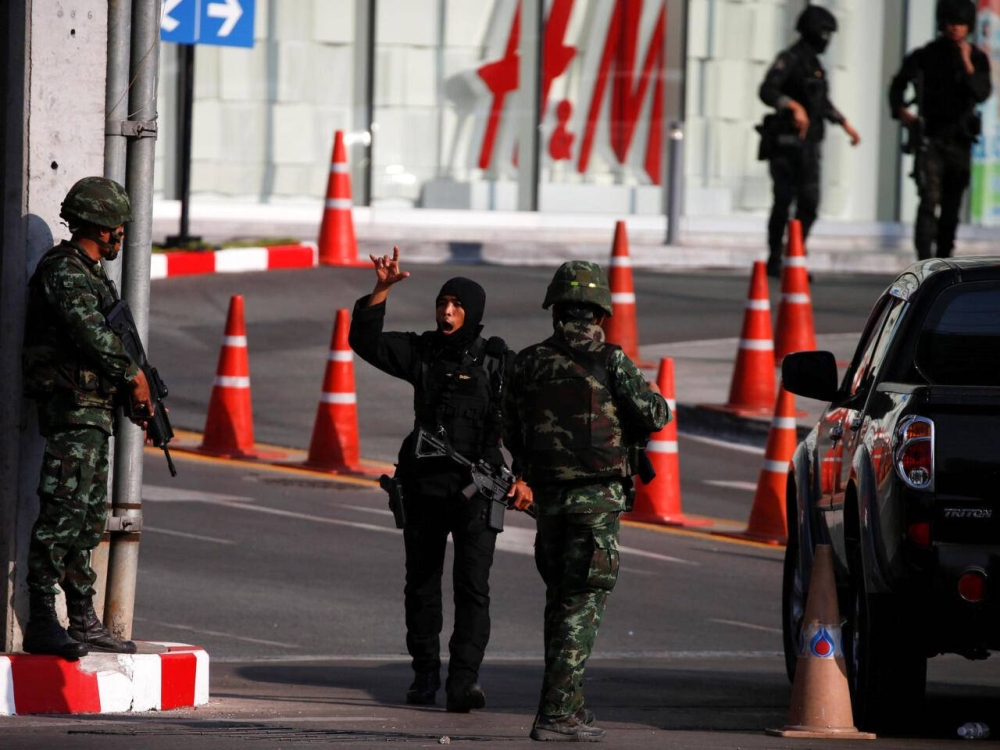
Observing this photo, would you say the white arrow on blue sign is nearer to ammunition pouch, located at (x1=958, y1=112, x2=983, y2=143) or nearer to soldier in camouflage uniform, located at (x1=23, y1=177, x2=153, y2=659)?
ammunition pouch, located at (x1=958, y1=112, x2=983, y2=143)

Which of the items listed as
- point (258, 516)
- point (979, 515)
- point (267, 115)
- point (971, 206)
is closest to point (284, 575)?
point (258, 516)

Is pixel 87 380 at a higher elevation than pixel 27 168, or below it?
below

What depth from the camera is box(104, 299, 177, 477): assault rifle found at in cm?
767

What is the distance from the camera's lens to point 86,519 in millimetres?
7730

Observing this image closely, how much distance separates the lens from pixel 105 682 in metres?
7.82

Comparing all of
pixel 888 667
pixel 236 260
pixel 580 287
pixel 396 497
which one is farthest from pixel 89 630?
pixel 236 260

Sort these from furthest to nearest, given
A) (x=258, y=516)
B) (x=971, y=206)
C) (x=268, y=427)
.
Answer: (x=971, y=206) → (x=268, y=427) → (x=258, y=516)

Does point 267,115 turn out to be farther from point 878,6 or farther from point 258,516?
point 258,516

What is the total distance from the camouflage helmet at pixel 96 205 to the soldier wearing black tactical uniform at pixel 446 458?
111 centimetres

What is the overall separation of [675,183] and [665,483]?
1108cm

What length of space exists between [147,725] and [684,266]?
55.3 ft

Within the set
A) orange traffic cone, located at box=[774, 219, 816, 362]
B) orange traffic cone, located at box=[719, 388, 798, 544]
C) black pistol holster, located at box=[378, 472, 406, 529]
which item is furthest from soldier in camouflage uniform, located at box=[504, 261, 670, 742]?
orange traffic cone, located at box=[774, 219, 816, 362]

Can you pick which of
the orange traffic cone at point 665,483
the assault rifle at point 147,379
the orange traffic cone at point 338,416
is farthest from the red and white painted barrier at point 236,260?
the assault rifle at point 147,379

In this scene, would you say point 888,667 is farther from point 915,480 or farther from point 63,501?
point 63,501
